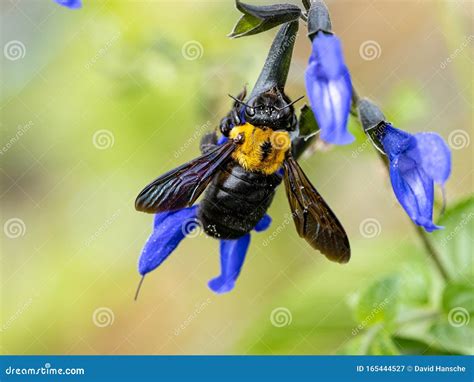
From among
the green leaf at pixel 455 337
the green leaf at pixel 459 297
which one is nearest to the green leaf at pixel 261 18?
the green leaf at pixel 459 297

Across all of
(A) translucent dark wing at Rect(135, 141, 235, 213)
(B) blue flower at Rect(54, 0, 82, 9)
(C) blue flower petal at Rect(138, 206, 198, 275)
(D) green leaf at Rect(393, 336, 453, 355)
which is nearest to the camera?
(B) blue flower at Rect(54, 0, 82, 9)

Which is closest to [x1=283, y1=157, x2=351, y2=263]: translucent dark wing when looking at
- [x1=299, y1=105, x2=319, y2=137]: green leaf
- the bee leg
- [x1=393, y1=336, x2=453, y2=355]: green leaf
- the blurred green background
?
[x1=299, y1=105, x2=319, y2=137]: green leaf

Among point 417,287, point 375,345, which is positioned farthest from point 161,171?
point 375,345

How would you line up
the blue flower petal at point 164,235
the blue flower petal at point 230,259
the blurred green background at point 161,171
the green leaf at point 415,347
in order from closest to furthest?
the blue flower petal at point 164,235 < the blue flower petal at point 230,259 < the green leaf at point 415,347 < the blurred green background at point 161,171

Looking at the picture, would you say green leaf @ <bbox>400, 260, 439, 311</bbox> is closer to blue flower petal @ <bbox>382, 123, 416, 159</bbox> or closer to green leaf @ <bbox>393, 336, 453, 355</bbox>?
green leaf @ <bbox>393, 336, 453, 355</bbox>

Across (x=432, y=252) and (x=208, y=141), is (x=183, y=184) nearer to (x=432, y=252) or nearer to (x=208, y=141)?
(x=208, y=141)

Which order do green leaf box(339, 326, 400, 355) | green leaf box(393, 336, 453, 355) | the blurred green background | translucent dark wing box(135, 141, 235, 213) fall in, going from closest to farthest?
translucent dark wing box(135, 141, 235, 213) → green leaf box(339, 326, 400, 355) → green leaf box(393, 336, 453, 355) → the blurred green background

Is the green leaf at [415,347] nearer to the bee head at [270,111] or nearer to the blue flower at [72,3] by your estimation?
the bee head at [270,111]
